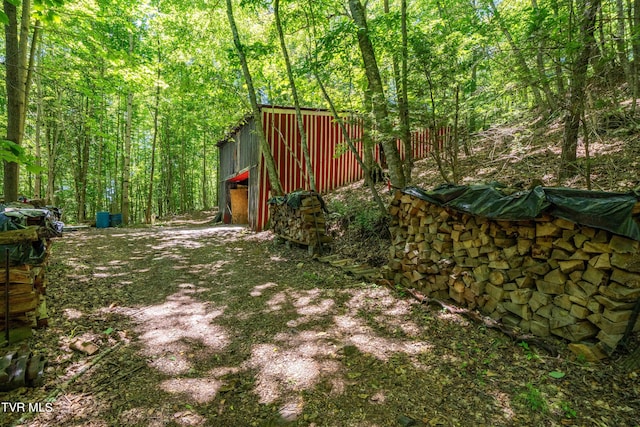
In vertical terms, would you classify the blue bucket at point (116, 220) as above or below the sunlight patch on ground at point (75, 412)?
above

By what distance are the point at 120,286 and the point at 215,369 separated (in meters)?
2.91

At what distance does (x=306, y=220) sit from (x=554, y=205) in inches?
183

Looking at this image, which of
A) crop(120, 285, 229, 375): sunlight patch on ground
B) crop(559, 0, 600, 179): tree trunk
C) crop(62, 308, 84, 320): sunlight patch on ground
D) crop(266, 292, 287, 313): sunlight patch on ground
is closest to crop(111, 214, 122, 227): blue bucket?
crop(120, 285, 229, 375): sunlight patch on ground

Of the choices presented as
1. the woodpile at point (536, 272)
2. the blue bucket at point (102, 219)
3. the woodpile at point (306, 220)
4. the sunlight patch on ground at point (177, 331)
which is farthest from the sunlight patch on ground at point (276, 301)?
the blue bucket at point (102, 219)

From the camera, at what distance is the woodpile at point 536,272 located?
2.33 m

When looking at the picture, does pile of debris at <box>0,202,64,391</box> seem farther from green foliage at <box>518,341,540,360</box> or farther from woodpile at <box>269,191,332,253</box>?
woodpile at <box>269,191,332,253</box>

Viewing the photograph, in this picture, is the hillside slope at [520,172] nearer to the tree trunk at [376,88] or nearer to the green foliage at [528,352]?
the tree trunk at [376,88]

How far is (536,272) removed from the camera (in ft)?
9.30

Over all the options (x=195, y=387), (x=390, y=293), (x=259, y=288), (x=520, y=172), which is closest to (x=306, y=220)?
(x=259, y=288)

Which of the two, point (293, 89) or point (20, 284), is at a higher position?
point (293, 89)

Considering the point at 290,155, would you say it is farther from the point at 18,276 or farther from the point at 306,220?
the point at 18,276

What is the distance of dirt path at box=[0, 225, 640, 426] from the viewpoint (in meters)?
2.08

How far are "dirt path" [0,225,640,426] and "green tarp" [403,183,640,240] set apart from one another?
109cm

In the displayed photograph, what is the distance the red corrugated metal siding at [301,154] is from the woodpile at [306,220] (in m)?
3.24
